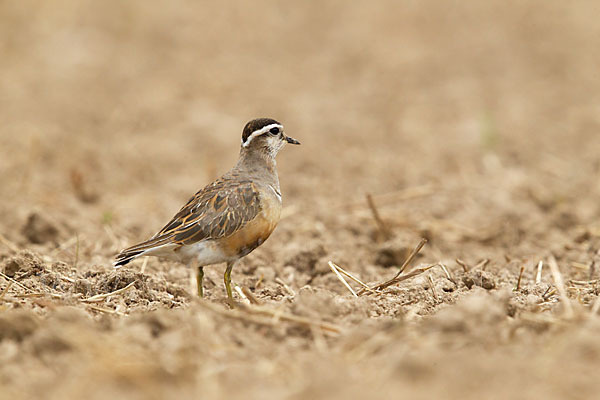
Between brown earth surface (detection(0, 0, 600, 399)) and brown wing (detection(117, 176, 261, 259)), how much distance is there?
0.40 metres

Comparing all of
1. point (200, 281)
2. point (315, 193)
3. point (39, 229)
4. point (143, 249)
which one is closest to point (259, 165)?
point (200, 281)

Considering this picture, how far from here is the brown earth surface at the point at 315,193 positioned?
390 cm

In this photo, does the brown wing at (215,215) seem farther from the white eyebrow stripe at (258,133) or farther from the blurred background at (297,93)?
the blurred background at (297,93)

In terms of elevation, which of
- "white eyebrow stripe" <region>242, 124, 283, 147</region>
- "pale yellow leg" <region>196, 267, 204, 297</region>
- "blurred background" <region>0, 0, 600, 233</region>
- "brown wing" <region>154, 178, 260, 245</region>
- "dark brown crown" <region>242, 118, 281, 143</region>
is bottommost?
"pale yellow leg" <region>196, 267, 204, 297</region>

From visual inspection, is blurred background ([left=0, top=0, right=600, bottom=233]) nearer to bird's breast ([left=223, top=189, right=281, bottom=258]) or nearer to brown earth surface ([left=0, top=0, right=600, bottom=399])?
brown earth surface ([left=0, top=0, right=600, bottom=399])

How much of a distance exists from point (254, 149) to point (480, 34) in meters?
11.7

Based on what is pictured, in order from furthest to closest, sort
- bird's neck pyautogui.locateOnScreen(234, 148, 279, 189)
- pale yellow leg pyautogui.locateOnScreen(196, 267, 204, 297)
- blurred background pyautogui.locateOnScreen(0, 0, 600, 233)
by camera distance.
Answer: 1. blurred background pyautogui.locateOnScreen(0, 0, 600, 233)
2. bird's neck pyautogui.locateOnScreen(234, 148, 279, 189)
3. pale yellow leg pyautogui.locateOnScreen(196, 267, 204, 297)

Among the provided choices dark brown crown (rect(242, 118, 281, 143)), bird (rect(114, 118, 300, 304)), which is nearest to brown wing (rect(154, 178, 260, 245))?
bird (rect(114, 118, 300, 304))

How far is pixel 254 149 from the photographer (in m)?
6.37

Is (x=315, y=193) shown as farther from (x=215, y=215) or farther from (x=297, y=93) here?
(x=297, y=93)

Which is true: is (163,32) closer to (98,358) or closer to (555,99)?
(555,99)

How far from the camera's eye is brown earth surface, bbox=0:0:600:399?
3.90 meters

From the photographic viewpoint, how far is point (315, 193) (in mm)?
9859

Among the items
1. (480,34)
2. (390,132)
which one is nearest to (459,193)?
(390,132)
